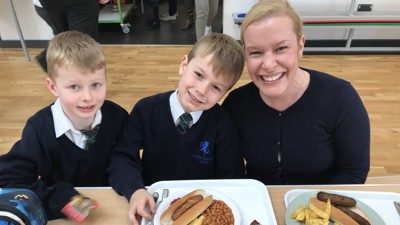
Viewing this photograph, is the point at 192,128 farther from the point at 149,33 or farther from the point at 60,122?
the point at 149,33

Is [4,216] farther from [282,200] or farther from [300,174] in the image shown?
[300,174]

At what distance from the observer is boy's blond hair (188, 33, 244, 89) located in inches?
45.9

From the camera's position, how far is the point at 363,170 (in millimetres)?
1222

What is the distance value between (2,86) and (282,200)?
356cm

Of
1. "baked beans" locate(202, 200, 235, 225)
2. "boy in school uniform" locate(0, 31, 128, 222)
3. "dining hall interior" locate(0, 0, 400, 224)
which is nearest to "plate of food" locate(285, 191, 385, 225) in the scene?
"baked beans" locate(202, 200, 235, 225)

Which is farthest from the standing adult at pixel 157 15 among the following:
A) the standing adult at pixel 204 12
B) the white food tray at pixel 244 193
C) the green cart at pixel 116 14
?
the white food tray at pixel 244 193

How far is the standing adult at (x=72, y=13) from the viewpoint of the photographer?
2.21 metres

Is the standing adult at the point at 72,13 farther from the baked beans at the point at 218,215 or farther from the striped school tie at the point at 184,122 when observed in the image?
the baked beans at the point at 218,215

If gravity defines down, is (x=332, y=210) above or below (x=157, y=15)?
above

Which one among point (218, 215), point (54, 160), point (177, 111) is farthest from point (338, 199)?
point (54, 160)

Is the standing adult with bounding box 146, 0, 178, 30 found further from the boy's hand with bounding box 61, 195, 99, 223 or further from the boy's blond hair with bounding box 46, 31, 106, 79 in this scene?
the boy's hand with bounding box 61, 195, 99, 223

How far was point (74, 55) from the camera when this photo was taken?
3.71 feet

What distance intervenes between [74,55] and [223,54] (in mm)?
526

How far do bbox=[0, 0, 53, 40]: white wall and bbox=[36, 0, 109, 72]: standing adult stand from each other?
7.77 ft
